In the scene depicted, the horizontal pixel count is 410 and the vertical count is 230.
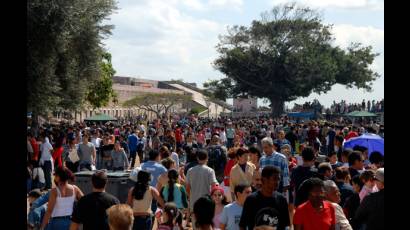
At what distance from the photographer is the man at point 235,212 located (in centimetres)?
679

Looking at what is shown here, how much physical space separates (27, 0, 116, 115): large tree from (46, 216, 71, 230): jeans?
56.6 ft

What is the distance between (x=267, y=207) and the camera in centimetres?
634

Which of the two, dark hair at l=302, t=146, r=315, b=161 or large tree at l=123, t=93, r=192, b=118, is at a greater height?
large tree at l=123, t=93, r=192, b=118

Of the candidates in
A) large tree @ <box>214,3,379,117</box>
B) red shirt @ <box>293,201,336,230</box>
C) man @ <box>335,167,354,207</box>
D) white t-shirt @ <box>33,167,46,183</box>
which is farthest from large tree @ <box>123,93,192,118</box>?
red shirt @ <box>293,201,336,230</box>

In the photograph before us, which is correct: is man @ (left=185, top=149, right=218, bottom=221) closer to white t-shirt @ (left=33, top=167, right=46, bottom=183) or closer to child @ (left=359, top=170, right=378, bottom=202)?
child @ (left=359, top=170, right=378, bottom=202)

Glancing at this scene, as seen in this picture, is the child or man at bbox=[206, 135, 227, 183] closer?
the child

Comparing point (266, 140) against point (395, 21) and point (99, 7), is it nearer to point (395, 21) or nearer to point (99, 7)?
point (395, 21)

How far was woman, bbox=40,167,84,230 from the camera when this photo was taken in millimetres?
7749

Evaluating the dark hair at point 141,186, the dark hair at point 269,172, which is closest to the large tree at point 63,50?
the dark hair at point 141,186

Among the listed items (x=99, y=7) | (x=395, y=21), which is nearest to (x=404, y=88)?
Answer: (x=395, y=21)

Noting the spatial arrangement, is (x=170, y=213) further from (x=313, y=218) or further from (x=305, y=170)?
(x=305, y=170)

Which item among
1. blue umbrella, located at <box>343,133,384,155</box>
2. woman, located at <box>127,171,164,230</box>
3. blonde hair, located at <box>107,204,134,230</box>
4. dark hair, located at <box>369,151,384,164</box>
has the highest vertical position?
blue umbrella, located at <box>343,133,384,155</box>

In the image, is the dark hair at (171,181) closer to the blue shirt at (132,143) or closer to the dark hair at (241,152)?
the dark hair at (241,152)

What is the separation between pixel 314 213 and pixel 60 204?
3.00m
